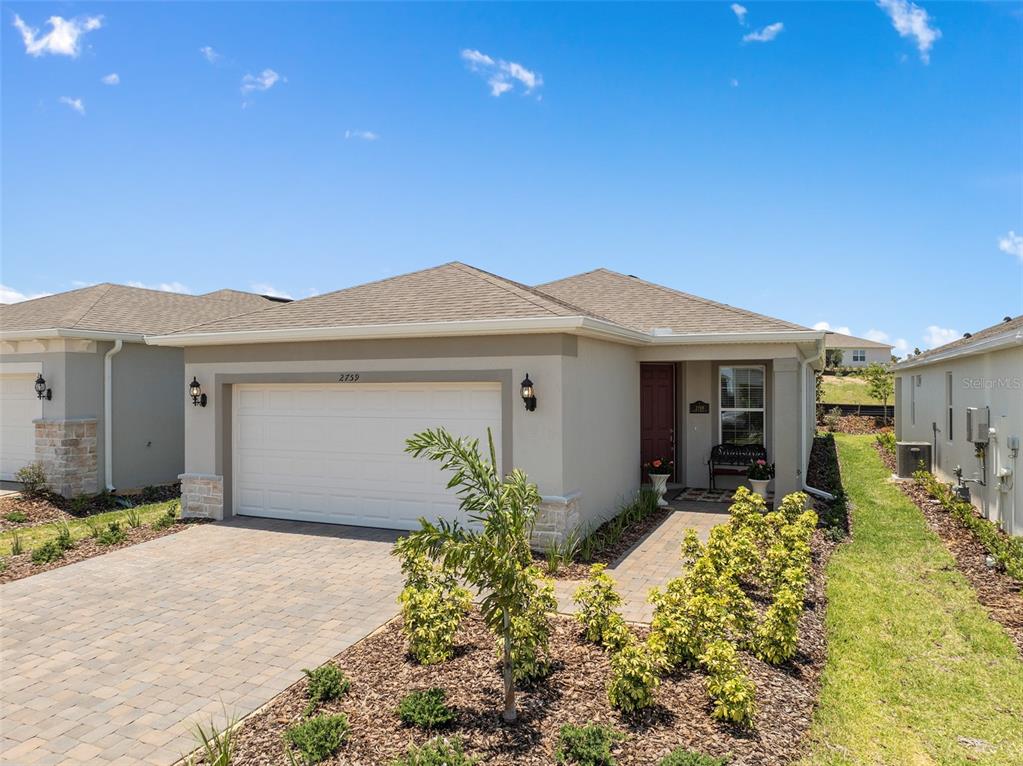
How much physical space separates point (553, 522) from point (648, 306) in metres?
6.05

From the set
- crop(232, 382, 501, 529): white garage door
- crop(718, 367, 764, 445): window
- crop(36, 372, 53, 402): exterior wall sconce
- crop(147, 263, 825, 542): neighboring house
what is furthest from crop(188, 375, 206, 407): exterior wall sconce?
crop(718, 367, 764, 445): window

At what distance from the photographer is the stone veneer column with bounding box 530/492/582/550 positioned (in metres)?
7.89

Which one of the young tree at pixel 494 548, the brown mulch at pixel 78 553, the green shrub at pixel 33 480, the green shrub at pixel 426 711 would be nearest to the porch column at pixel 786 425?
the young tree at pixel 494 548

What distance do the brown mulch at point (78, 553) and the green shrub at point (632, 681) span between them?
7.38 m

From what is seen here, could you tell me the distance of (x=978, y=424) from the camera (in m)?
10.1

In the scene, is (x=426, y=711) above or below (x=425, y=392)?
below

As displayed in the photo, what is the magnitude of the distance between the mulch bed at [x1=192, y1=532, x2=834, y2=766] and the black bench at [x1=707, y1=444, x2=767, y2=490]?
7.53m

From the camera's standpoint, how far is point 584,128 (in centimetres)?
1334

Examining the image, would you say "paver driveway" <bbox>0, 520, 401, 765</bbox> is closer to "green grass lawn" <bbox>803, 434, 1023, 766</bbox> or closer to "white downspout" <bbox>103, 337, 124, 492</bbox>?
"green grass lawn" <bbox>803, 434, 1023, 766</bbox>

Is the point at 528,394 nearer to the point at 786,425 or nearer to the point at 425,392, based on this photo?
the point at 425,392

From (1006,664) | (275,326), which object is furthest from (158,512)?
(1006,664)

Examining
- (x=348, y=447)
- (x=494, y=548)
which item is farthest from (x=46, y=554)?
(x=494, y=548)

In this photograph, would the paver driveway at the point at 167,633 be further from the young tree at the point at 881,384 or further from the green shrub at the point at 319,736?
the young tree at the point at 881,384

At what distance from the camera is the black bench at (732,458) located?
41.0 ft
